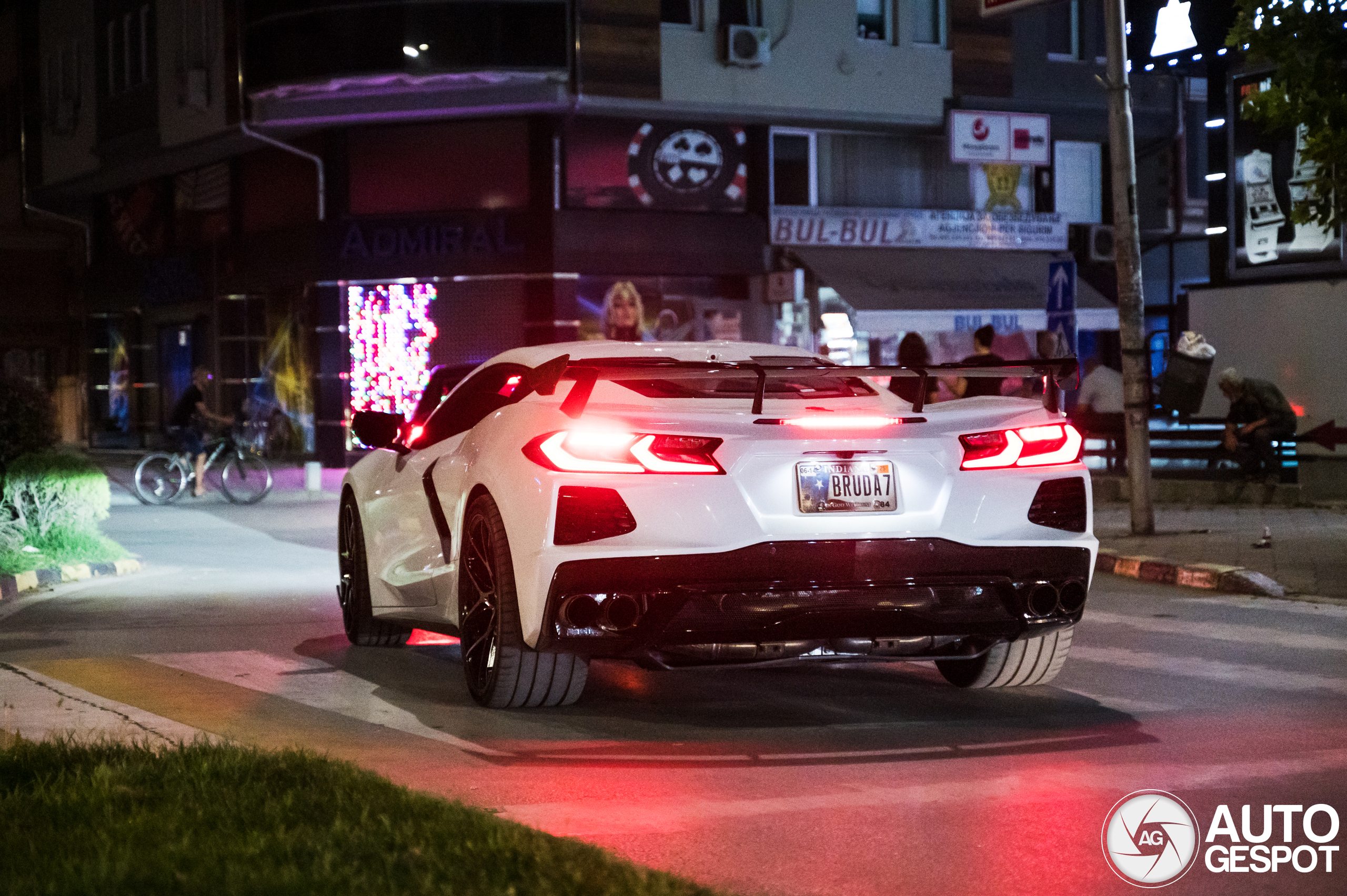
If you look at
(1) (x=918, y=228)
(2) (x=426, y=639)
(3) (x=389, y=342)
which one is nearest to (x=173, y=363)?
(3) (x=389, y=342)

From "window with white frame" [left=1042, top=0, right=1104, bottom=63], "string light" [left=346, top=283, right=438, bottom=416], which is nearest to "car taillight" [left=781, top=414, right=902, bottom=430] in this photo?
"string light" [left=346, top=283, right=438, bottom=416]

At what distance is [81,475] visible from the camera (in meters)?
13.9

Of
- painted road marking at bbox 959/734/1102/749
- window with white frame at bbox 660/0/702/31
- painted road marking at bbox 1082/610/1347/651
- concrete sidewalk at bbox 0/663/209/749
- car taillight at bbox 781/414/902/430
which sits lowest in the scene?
painted road marking at bbox 1082/610/1347/651

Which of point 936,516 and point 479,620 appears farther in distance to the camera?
Result: point 479,620

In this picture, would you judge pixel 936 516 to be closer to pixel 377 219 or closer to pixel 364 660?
pixel 364 660

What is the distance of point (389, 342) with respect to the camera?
31984 millimetres

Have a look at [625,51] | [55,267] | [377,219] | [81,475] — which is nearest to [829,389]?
[81,475]

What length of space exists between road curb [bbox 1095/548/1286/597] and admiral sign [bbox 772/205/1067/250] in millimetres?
19047

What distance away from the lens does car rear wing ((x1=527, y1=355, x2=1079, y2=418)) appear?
21.4 ft

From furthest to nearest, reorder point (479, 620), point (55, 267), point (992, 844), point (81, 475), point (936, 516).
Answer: point (55, 267) < point (81, 475) < point (479, 620) < point (936, 516) < point (992, 844)

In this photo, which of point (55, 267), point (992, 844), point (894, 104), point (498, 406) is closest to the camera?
point (992, 844)

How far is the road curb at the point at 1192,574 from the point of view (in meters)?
11.8

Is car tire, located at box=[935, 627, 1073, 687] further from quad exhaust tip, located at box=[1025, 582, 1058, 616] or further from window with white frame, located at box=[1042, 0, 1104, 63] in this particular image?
window with white frame, located at box=[1042, 0, 1104, 63]

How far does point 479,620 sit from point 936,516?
6.03 feet
